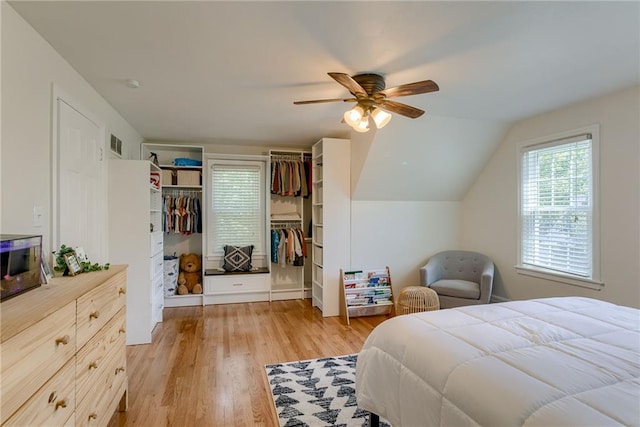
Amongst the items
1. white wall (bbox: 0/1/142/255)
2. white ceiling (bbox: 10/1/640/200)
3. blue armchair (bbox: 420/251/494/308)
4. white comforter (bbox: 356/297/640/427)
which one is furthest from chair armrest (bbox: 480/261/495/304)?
white wall (bbox: 0/1/142/255)

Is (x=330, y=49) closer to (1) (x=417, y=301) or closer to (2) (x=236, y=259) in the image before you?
(1) (x=417, y=301)

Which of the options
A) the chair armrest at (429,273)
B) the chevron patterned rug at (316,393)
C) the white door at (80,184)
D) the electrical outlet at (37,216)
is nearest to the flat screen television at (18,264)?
the electrical outlet at (37,216)

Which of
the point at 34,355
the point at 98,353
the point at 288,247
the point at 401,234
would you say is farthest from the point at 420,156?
the point at 34,355

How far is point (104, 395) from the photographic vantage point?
178cm

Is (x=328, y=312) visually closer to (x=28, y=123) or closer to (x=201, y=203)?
(x=201, y=203)

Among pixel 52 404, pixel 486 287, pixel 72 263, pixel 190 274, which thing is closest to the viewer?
pixel 52 404

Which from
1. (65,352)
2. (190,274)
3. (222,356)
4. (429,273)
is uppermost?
(65,352)

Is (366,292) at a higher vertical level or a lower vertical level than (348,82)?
lower

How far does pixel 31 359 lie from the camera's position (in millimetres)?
1091

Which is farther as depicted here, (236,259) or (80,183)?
(236,259)

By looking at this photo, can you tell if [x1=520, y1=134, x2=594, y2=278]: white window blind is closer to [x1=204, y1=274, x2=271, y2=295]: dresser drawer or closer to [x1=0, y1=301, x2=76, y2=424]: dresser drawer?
[x1=204, y1=274, x2=271, y2=295]: dresser drawer

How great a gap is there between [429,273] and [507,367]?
306 centimetres

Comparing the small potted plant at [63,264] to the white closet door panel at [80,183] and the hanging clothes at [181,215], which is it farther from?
the hanging clothes at [181,215]

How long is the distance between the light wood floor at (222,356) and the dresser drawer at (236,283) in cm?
23
